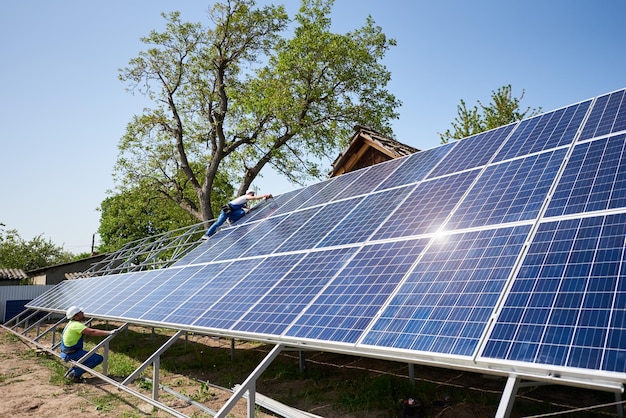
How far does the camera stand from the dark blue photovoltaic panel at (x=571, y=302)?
4.57 metres

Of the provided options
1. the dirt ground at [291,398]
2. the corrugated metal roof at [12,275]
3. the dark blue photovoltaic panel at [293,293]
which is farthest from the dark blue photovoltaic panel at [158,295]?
the corrugated metal roof at [12,275]

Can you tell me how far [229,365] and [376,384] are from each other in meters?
5.57

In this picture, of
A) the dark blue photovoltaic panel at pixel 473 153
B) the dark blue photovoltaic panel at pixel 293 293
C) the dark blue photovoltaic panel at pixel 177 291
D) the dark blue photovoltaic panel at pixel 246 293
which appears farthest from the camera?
the dark blue photovoltaic panel at pixel 177 291

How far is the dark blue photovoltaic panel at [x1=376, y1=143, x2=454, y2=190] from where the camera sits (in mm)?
11531

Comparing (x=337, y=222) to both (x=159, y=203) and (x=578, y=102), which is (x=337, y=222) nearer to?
(x=578, y=102)

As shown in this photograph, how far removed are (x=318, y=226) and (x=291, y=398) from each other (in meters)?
3.88

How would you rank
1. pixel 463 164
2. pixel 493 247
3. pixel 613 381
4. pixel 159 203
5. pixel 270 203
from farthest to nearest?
1. pixel 159 203
2. pixel 270 203
3. pixel 463 164
4. pixel 493 247
5. pixel 613 381

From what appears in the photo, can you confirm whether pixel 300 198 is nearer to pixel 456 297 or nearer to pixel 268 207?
pixel 268 207

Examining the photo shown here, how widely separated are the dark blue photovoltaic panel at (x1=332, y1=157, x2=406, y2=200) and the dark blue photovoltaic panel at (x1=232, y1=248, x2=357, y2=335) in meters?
3.48

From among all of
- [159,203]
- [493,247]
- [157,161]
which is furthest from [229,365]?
[159,203]

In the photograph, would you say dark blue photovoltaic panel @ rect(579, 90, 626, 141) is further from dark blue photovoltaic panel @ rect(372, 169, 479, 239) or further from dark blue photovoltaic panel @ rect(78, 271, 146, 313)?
dark blue photovoltaic panel @ rect(78, 271, 146, 313)

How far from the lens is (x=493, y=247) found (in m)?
6.80

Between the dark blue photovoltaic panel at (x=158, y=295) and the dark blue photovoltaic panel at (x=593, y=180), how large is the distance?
8448 millimetres

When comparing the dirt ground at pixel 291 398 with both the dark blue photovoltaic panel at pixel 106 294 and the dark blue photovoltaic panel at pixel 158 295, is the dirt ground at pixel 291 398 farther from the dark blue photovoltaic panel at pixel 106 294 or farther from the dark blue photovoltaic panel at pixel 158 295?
the dark blue photovoltaic panel at pixel 106 294
